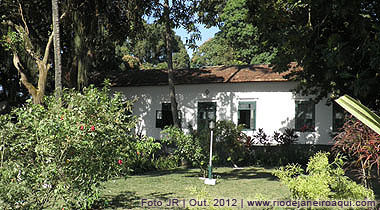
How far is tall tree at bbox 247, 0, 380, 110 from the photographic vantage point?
29.2 ft

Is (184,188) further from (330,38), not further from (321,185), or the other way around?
(321,185)

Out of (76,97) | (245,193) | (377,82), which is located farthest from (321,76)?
(76,97)

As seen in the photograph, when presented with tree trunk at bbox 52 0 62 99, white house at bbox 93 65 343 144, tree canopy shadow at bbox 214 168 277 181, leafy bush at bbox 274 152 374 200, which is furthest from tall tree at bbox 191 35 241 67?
leafy bush at bbox 274 152 374 200

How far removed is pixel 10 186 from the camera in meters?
5.24

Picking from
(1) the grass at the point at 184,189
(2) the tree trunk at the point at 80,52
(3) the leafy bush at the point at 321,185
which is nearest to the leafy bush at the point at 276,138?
(1) the grass at the point at 184,189

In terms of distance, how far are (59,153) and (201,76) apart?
15.4 m

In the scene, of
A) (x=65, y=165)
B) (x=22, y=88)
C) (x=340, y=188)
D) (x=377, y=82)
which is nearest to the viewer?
(x=340, y=188)

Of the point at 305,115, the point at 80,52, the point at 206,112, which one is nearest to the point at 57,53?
the point at 80,52

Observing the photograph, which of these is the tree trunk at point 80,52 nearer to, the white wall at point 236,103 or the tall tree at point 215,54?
the white wall at point 236,103

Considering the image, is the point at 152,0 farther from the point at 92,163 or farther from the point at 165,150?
the point at 92,163

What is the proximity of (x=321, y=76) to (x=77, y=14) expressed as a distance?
9182 millimetres

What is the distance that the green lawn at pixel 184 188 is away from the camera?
867 centimetres

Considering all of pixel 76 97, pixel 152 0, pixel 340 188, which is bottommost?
pixel 340 188

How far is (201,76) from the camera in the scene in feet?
68.4
